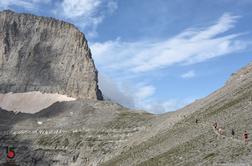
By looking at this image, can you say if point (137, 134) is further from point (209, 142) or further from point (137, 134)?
point (209, 142)

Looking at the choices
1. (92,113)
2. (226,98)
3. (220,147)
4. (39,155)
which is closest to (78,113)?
(92,113)

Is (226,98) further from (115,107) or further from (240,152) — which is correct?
(115,107)

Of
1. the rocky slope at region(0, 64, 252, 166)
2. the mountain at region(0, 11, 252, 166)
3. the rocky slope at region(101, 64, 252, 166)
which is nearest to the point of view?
the rocky slope at region(101, 64, 252, 166)

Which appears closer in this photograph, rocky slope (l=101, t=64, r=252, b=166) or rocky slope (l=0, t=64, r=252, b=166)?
rocky slope (l=101, t=64, r=252, b=166)

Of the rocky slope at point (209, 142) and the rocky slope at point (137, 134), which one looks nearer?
the rocky slope at point (209, 142)

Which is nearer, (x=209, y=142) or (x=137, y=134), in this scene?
(x=209, y=142)

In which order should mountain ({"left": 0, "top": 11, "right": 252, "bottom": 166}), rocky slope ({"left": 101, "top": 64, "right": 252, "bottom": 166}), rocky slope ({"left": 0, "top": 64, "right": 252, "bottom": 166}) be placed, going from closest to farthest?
rocky slope ({"left": 101, "top": 64, "right": 252, "bottom": 166})
mountain ({"left": 0, "top": 11, "right": 252, "bottom": 166})
rocky slope ({"left": 0, "top": 64, "right": 252, "bottom": 166})

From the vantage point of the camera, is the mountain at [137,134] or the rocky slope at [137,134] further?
the rocky slope at [137,134]

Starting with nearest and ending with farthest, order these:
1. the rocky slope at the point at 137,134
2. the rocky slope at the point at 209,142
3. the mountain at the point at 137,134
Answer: the rocky slope at the point at 209,142, the mountain at the point at 137,134, the rocky slope at the point at 137,134

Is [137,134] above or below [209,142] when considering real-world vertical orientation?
above

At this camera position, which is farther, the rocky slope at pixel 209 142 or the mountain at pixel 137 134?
the mountain at pixel 137 134

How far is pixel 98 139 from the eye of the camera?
147125mm

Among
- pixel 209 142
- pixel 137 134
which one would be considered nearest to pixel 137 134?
pixel 137 134

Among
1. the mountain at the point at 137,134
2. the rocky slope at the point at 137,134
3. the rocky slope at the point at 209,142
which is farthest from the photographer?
the rocky slope at the point at 137,134
